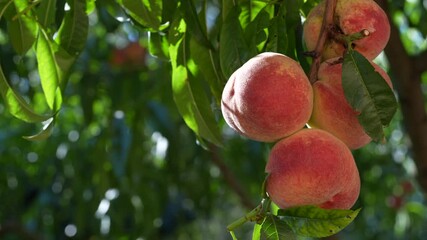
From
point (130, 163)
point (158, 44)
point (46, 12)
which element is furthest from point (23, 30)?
point (130, 163)

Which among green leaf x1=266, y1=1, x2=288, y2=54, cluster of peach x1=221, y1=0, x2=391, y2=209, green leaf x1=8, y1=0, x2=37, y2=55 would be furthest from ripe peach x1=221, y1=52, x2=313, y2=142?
green leaf x1=8, y1=0, x2=37, y2=55

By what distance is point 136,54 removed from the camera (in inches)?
112

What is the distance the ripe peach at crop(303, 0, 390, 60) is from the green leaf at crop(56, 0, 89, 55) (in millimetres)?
413

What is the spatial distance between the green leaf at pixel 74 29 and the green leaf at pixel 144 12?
0.08 metres

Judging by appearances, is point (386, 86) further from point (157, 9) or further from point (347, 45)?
point (157, 9)

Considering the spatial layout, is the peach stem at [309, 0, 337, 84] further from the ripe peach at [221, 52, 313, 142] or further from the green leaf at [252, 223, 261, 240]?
the green leaf at [252, 223, 261, 240]

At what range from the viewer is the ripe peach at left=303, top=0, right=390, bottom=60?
0.89 metres

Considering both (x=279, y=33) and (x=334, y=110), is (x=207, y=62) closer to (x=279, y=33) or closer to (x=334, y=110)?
(x=279, y=33)

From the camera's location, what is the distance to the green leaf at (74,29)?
1176mm

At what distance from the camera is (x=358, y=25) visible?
89cm

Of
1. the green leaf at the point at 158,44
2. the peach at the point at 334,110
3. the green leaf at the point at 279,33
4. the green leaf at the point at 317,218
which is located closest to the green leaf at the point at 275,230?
the green leaf at the point at 317,218

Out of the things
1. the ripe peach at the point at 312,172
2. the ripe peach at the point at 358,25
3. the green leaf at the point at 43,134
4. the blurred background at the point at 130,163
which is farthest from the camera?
the blurred background at the point at 130,163

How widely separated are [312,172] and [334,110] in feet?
0.30

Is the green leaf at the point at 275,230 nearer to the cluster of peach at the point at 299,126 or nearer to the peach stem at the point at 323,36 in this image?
the cluster of peach at the point at 299,126
